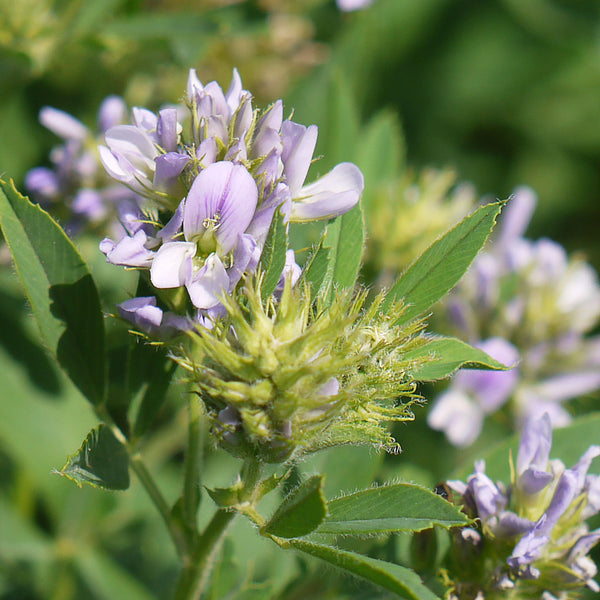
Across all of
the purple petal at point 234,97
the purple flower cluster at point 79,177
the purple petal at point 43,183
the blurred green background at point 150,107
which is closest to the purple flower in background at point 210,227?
the purple petal at point 234,97

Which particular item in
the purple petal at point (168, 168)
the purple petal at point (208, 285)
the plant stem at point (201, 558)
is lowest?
the plant stem at point (201, 558)

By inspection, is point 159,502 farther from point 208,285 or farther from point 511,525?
point 511,525

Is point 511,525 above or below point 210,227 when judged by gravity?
below

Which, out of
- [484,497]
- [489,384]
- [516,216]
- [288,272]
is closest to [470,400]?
[489,384]

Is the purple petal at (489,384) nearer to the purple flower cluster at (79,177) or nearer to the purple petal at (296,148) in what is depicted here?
the purple flower cluster at (79,177)

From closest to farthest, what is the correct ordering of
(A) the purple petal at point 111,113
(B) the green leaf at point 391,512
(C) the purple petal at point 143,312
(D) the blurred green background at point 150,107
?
(B) the green leaf at point 391,512 → (C) the purple petal at point 143,312 → (A) the purple petal at point 111,113 → (D) the blurred green background at point 150,107

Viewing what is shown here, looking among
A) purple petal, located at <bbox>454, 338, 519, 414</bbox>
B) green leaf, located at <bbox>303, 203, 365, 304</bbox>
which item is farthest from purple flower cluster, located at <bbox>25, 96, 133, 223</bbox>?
purple petal, located at <bbox>454, 338, 519, 414</bbox>
